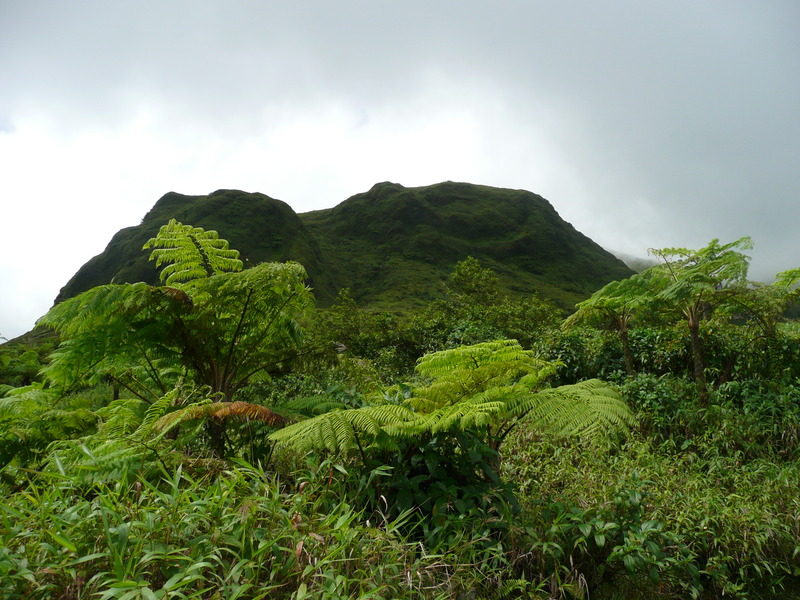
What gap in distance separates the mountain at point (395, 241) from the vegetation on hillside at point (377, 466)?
39.4 metres

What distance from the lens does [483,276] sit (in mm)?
19047

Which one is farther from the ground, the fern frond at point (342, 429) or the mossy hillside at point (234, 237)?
the mossy hillside at point (234, 237)

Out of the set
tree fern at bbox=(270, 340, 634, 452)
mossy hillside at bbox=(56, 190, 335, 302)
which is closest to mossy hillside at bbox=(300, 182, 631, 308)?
mossy hillside at bbox=(56, 190, 335, 302)

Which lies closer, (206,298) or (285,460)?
(285,460)

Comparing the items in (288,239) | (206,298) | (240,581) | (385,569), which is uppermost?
(288,239)

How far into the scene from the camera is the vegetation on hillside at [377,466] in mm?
1517

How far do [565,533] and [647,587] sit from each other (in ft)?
1.63

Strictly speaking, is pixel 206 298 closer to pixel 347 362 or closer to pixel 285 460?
pixel 347 362

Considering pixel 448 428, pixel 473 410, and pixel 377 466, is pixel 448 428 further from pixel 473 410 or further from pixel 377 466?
pixel 377 466

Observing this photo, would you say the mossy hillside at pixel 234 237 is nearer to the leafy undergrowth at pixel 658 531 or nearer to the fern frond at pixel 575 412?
the leafy undergrowth at pixel 658 531

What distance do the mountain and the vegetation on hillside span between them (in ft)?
129

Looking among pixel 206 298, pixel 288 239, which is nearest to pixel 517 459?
pixel 206 298

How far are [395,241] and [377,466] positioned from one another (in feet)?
241

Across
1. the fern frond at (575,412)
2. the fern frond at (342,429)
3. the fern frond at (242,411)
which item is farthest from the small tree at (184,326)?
the fern frond at (575,412)
